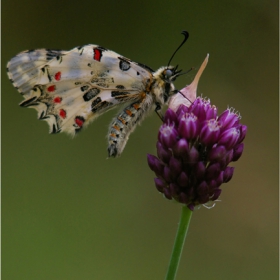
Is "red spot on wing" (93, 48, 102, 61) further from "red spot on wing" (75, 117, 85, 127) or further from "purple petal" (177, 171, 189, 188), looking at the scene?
"purple petal" (177, 171, 189, 188)

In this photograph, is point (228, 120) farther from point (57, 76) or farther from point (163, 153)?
point (57, 76)

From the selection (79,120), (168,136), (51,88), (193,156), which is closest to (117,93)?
(79,120)

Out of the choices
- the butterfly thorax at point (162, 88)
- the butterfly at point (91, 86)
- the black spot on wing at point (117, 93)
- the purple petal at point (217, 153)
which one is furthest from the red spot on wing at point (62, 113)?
the purple petal at point (217, 153)

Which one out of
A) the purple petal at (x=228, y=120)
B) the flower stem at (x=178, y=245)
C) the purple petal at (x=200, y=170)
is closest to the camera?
the flower stem at (x=178, y=245)

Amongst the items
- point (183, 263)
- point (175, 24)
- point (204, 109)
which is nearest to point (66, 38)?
point (175, 24)

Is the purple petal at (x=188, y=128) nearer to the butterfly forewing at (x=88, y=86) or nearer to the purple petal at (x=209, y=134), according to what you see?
the purple petal at (x=209, y=134)
